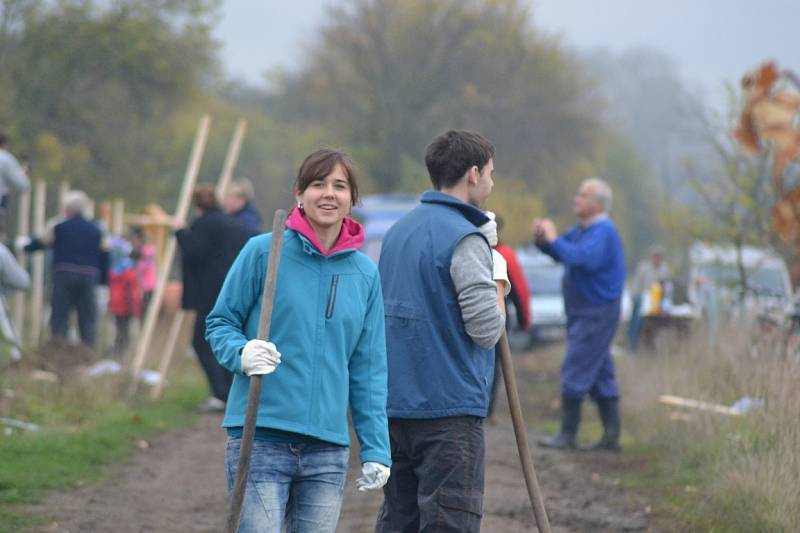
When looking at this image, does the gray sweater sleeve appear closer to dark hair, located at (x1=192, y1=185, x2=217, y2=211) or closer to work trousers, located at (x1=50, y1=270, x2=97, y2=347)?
dark hair, located at (x1=192, y1=185, x2=217, y2=211)

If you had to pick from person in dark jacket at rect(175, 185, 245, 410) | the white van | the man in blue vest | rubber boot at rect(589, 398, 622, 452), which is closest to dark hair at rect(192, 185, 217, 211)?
person in dark jacket at rect(175, 185, 245, 410)

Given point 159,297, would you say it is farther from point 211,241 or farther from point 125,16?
point 125,16

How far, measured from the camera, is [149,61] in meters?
28.5

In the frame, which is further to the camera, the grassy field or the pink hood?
the grassy field

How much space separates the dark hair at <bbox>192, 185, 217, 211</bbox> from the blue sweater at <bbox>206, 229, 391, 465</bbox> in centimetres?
738

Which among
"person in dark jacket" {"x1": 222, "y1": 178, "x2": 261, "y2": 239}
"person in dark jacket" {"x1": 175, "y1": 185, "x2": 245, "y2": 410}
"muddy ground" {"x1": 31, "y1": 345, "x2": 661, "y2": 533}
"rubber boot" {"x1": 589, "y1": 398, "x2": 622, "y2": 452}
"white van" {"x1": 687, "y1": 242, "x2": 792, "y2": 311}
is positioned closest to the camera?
"muddy ground" {"x1": 31, "y1": 345, "x2": 661, "y2": 533}

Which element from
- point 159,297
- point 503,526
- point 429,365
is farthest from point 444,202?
point 159,297

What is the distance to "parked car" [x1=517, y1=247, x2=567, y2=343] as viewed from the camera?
880 inches

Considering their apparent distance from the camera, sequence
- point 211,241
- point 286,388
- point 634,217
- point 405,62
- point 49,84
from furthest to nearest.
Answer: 1. point 634,217
2. point 405,62
3. point 49,84
4. point 211,241
5. point 286,388

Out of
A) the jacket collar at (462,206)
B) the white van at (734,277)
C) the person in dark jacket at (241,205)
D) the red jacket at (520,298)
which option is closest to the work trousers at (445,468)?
the jacket collar at (462,206)

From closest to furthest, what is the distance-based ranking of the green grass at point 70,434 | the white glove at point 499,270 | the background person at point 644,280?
the white glove at point 499,270
the green grass at point 70,434
the background person at point 644,280

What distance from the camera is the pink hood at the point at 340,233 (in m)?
4.52

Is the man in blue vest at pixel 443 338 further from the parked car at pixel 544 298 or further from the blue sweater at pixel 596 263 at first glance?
the parked car at pixel 544 298

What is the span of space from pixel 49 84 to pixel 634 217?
55.2 metres
